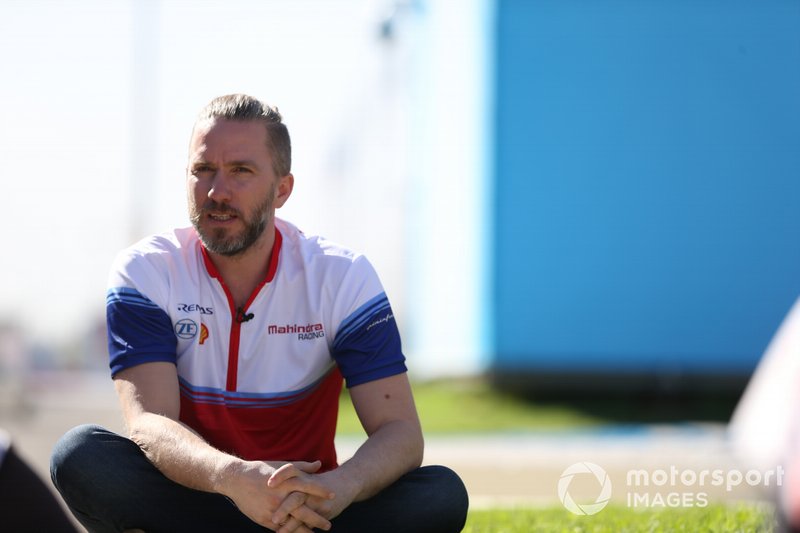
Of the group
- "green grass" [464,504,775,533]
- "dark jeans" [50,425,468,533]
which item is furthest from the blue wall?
"dark jeans" [50,425,468,533]

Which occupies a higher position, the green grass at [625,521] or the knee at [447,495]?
the knee at [447,495]

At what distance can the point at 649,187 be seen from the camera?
14.8m

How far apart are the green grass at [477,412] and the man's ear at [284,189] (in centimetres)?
771

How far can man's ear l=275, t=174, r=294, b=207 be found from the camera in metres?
3.92

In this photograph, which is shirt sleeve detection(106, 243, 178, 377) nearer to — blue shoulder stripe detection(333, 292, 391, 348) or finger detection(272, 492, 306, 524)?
blue shoulder stripe detection(333, 292, 391, 348)

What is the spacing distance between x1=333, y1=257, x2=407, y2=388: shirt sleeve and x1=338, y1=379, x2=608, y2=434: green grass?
785cm

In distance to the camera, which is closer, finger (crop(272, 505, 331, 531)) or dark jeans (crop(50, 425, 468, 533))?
finger (crop(272, 505, 331, 531))

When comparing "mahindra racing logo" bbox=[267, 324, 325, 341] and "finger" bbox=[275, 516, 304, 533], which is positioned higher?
"mahindra racing logo" bbox=[267, 324, 325, 341]

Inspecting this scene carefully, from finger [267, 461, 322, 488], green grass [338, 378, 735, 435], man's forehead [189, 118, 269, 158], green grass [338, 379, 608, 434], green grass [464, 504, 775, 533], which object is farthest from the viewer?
green grass [338, 378, 735, 435]

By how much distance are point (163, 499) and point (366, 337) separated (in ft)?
2.82

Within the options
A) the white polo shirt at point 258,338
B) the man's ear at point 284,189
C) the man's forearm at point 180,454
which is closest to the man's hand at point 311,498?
the man's forearm at point 180,454

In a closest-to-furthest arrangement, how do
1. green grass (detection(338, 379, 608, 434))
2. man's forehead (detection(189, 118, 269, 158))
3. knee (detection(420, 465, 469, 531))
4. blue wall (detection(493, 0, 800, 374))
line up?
knee (detection(420, 465, 469, 531)), man's forehead (detection(189, 118, 269, 158)), green grass (detection(338, 379, 608, 434)), blue wall (detection(493, 0, 800, 374))

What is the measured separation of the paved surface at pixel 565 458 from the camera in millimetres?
6070

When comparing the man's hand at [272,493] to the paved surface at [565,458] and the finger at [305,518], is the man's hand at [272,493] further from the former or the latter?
the paved surface at [565,458]
